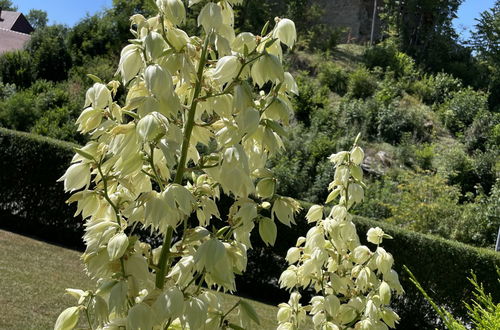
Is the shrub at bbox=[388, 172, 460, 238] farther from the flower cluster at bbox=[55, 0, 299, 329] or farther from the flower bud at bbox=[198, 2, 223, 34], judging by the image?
the flower bud at bbox=[198, 2, 223, 34]

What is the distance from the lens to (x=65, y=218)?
7.86m

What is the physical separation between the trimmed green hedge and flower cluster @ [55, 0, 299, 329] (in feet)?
17.2

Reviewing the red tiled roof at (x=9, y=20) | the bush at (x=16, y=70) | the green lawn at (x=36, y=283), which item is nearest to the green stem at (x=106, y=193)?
the green lawn at (x=36, y=283)

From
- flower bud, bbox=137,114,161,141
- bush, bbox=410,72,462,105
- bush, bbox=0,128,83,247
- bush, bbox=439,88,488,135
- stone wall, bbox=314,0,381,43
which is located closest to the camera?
flower bud, bbox=137,114,161,141

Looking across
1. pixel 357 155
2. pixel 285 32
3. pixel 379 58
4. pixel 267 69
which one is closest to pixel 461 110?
pixel 379 58

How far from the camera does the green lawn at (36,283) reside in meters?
4.55

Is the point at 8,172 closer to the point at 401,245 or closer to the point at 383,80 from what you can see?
the point at 401,245

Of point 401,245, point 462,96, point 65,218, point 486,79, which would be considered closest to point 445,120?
point 462,96

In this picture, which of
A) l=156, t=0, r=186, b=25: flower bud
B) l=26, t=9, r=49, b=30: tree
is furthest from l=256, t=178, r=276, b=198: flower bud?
l=26, t=9, r=49, b=30: tree

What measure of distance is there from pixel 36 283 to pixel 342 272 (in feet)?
13.7

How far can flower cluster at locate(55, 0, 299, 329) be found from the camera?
110 cm

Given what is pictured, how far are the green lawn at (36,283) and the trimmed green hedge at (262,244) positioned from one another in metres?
0.43

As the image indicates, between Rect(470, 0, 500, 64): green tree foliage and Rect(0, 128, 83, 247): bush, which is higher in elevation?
Rect(470, 0, 500, 64): green tree foliage

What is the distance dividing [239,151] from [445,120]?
1532 centimetres
